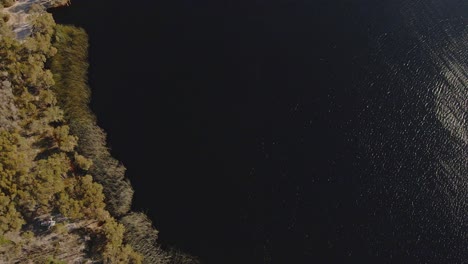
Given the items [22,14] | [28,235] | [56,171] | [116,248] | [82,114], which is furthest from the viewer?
[22,14]

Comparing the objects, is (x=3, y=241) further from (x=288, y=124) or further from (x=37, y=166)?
(x=288, y=124)

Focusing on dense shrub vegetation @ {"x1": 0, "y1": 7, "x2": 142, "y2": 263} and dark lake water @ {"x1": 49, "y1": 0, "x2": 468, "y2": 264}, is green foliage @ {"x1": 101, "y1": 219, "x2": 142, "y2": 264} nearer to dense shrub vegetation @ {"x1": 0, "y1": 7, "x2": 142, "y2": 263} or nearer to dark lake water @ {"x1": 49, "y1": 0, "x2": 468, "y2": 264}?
dense shrub vegetation @ {"x1": 0, "y1": 7, "x2": 142, "y2": 263}

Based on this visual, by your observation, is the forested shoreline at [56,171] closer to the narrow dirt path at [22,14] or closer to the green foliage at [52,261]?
the green foliage at [52,261]

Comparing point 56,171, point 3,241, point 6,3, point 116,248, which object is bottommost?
point 116,248

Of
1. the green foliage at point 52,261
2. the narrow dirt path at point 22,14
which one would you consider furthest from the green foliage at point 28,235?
the narrow dirt path at point 22,14

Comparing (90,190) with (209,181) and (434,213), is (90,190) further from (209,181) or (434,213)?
(434,213)

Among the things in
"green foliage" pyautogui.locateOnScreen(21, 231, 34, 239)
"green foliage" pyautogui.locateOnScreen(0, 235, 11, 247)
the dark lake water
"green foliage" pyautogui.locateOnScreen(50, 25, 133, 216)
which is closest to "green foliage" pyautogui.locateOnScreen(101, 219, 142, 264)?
"green foliage" pyautogui.locateOnScreen(50, 25, 133, 216)

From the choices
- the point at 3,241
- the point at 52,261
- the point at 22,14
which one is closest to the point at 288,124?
the point at 52,261

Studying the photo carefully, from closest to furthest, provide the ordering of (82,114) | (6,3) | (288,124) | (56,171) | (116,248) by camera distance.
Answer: (116,248), (56,171), (82,114), (6,3), (288,124)
